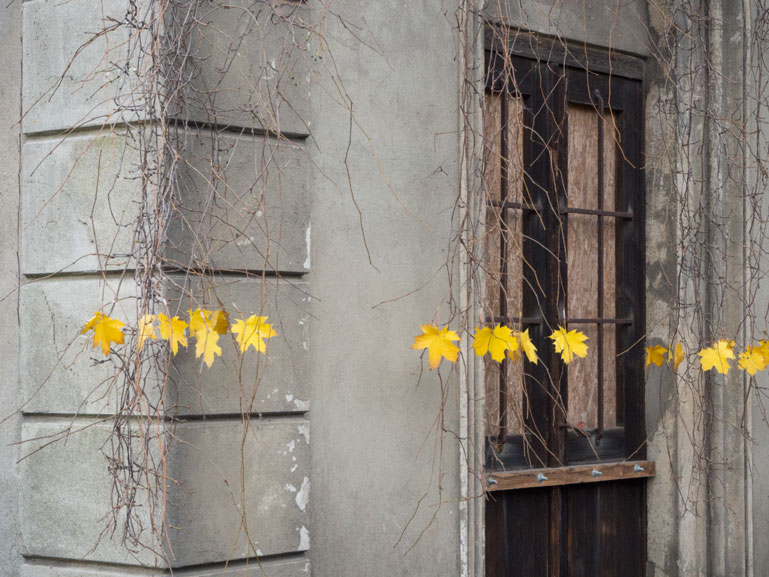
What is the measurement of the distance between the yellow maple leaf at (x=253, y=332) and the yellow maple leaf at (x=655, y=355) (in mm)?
2208

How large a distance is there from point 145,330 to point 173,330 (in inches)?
4.1

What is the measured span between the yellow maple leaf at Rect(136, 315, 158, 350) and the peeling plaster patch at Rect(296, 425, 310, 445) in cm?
70

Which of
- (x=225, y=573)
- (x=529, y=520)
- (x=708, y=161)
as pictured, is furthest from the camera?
(x=708, y=161)

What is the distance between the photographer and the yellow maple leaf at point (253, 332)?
10.8 ft

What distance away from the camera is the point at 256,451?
350 cm

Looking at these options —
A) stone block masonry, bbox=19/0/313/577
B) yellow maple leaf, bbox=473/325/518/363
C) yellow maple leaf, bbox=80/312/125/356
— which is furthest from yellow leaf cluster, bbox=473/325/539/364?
yellow maple leaf, bbox=80/312/125/356

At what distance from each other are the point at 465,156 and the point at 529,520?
173cm

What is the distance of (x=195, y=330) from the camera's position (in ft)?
10.5

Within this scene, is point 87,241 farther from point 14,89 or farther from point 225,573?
point 225,573

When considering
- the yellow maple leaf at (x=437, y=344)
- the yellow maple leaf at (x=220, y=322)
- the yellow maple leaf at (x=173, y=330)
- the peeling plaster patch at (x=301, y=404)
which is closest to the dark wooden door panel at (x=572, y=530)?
the yellow maple leaf at (x=437, y=344)

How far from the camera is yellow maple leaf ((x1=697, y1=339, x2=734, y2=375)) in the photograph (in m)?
4.60

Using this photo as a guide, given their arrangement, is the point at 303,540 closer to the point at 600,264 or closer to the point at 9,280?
the point at 9,280

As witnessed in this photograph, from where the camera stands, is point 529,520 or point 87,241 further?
point 529,520

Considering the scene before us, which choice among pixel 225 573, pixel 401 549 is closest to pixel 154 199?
pixel 225 573
